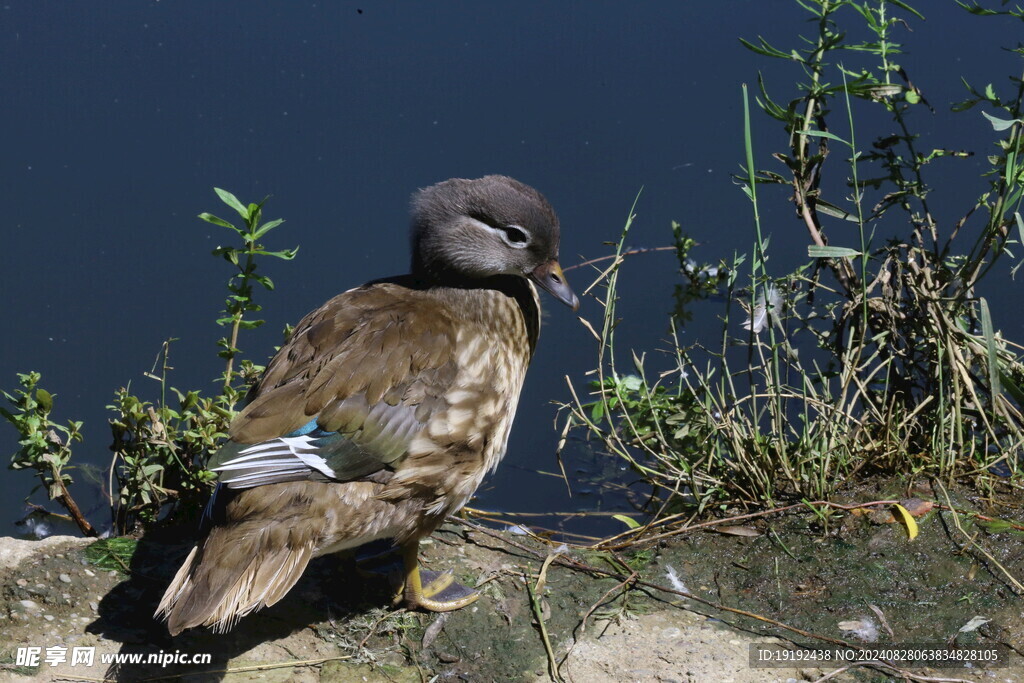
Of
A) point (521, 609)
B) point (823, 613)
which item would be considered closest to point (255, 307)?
point (521, 609)

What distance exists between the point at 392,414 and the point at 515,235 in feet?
2.68

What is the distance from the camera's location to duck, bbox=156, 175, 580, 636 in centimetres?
273

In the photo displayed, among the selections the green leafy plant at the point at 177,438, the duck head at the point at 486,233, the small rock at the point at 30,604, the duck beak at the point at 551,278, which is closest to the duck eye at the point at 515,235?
the duck head at the point at 486,233

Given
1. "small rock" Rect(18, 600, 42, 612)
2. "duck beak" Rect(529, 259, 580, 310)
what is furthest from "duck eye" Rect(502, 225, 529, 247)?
"small rock" Rect(18, 600, 42, 612)

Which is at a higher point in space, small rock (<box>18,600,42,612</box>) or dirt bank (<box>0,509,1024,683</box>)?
small rock (<box>18,600,42,612</box>)

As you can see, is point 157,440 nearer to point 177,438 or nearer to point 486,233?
point 177,438

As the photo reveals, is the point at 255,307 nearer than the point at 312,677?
No

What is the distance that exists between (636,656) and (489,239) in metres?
1.43

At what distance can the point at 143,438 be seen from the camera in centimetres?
348

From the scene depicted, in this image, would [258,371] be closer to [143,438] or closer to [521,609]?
[143,438]

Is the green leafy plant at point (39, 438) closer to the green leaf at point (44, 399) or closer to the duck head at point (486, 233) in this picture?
the green leaf at point (44, 399)

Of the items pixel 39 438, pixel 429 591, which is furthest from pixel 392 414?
pixel 39 438

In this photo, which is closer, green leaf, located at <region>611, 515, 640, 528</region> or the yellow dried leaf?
the yellow dried leaf

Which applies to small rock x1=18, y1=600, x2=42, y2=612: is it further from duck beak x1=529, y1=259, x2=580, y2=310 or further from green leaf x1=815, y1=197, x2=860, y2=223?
green leaf x1=815, y1=197, x2=860, y2=223
